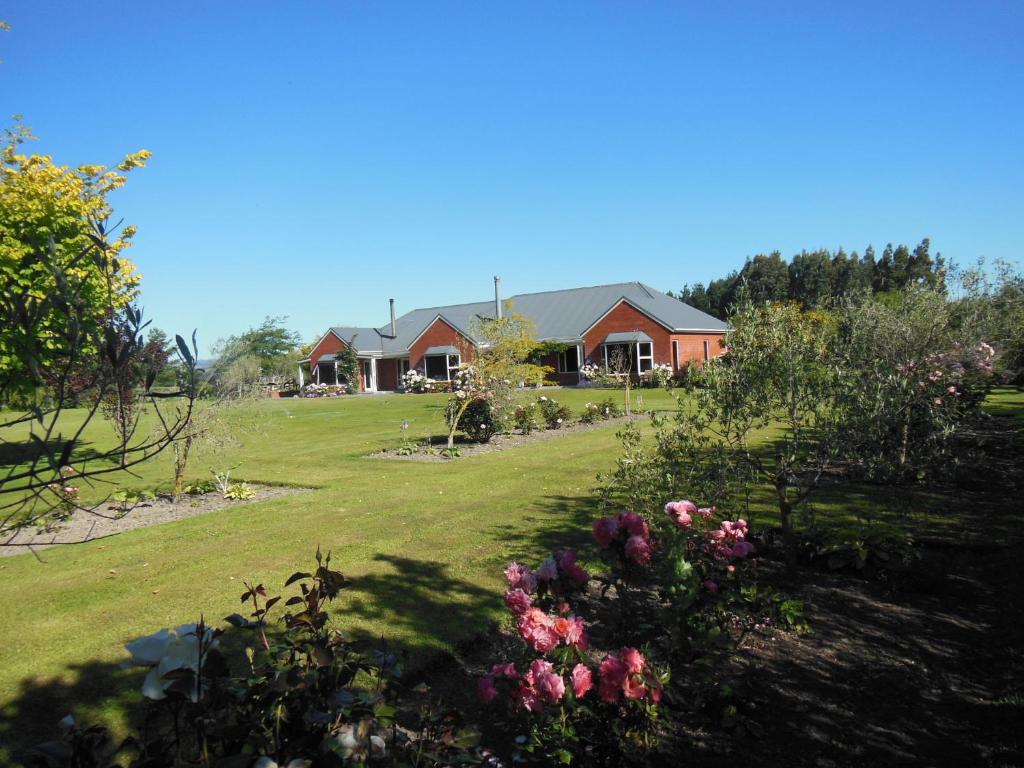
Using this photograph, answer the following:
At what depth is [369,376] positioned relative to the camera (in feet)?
171

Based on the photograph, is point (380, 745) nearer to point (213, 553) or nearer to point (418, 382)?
point (213, 553)

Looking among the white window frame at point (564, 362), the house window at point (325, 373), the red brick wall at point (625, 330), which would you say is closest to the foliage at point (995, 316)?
the red brick wall at point (625, 330)

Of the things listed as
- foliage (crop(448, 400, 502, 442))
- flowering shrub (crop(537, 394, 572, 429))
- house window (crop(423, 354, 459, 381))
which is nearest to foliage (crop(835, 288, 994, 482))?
foliage (crop(448, 400, 502, 442))

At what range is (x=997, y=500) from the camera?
26.5 ft

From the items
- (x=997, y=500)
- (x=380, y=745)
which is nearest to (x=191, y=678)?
(x=380, y=745)

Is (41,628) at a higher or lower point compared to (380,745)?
lower

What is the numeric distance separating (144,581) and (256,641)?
2.47m

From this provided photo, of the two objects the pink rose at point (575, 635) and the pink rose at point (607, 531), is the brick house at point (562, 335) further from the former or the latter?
the pink rose at point (575, 635)

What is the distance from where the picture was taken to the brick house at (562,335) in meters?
39.2

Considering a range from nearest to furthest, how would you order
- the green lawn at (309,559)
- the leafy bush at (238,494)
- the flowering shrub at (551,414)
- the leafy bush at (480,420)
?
the green lawn at (309,559) → the leafy bush at (238,494) → the leafy bush at (480,420) → the flowering shrub at (551,414)

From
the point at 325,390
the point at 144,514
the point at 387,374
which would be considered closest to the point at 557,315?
the point at 387,374

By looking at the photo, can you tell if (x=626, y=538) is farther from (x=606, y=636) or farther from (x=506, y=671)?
(x=506, y=671)

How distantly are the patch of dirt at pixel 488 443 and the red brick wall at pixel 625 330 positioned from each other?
19218 millimetres

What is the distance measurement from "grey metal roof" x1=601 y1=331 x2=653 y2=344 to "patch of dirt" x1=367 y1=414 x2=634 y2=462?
63.3ft
